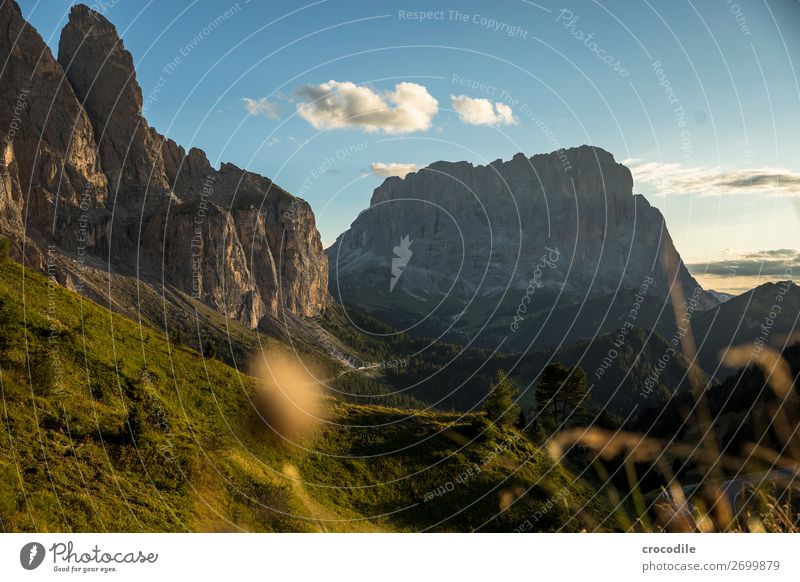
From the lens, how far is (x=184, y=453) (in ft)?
97.5

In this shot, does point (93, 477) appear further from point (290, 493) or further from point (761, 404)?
point (761, 404)

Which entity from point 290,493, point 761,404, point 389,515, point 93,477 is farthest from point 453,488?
point 761,404

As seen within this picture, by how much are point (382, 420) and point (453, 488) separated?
436 inches

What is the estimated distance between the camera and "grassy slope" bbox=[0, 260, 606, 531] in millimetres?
21609

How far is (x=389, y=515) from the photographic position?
37.8m
